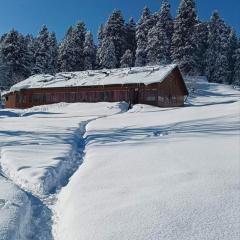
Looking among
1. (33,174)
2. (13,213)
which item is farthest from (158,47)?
(13,213)

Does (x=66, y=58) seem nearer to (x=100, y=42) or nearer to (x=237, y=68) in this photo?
(x=100, y=42)

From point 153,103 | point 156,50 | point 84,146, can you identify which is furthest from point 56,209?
point 156,50

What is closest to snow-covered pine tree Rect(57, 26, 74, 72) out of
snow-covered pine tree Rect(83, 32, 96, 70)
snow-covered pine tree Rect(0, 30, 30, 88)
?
snow-covered pine tree Rect(83, 32, 96, 70)

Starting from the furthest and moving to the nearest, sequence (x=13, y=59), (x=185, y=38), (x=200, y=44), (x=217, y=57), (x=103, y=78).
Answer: (x=217, y=57) < (x=200, y=44) < (x=185, y=38) < (x=13, y=59) < (x=103, y=78)

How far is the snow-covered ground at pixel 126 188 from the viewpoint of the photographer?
16.4 feet

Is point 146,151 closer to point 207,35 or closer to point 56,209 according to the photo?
point 56,209

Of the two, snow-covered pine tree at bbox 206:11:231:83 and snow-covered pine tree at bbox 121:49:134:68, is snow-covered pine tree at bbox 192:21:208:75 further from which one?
snow-covered pine tree at bbox 121:49:134:68

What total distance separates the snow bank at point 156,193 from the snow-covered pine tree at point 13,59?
51.1m

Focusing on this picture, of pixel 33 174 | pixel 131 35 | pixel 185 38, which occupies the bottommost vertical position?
pixel 33 174

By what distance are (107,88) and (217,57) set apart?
3544 cm

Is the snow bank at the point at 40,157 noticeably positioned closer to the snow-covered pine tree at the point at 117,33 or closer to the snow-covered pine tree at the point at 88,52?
the snow-covered pine tree at the point at 88,52

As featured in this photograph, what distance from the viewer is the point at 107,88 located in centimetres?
3612

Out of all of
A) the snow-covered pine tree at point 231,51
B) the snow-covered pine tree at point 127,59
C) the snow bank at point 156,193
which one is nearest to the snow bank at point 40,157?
the snow bank at point 156,193

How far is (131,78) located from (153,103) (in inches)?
124
